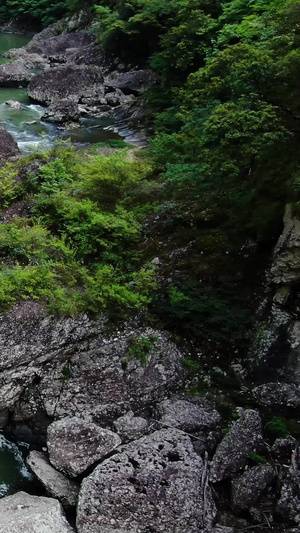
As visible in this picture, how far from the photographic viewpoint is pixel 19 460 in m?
7.91

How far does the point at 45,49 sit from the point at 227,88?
1024 inches

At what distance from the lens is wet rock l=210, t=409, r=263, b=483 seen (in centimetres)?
717

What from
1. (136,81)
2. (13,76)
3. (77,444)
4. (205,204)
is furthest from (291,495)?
(13,76)

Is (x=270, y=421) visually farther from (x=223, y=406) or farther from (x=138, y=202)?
(x=138, y=202)

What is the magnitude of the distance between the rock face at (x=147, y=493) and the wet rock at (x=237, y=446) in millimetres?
256

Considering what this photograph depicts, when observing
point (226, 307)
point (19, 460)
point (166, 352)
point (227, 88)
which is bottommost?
point (19, 460)

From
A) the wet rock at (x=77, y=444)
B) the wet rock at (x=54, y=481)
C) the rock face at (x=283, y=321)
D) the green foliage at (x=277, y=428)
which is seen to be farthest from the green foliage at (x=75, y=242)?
the green foliage at (x=277, y=428)

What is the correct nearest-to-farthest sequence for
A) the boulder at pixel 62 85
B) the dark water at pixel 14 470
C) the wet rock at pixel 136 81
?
1. the dark water at pixel 14 470
2. the boulder at pixel 62 85
3. the wet rock at pixel 136 81

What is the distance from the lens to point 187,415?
310 inches

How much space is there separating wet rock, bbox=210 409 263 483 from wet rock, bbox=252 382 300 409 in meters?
0.42

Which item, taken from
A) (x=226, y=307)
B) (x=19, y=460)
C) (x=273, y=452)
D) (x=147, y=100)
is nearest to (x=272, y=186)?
(x=226, y=307)

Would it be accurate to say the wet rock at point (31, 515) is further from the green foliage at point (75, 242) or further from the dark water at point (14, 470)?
the green foliage at point (75, 242)

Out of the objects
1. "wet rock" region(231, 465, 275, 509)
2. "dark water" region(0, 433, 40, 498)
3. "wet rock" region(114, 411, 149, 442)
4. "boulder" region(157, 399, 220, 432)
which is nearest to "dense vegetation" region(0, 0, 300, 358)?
"boulder" region(157, 399, 220, 432)

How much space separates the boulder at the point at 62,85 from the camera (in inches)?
872
